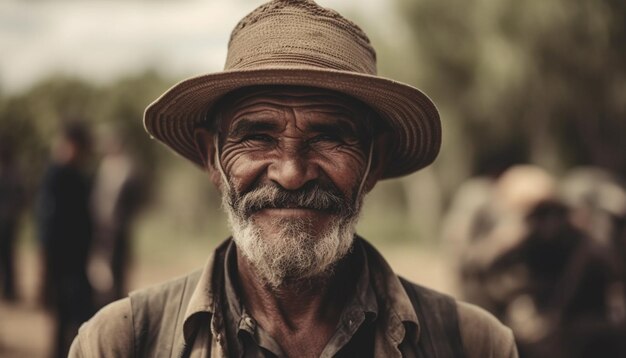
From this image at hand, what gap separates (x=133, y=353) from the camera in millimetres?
1986

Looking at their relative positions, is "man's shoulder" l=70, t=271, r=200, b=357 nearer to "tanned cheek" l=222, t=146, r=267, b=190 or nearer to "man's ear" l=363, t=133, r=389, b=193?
"tanned cheek" l=222, t=146, r=267, b=190

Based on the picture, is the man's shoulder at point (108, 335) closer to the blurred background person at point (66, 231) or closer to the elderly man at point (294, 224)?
the elderly man at point (294, 224)

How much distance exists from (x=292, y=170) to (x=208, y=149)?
1.50 ft

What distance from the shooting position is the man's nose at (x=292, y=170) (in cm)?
204

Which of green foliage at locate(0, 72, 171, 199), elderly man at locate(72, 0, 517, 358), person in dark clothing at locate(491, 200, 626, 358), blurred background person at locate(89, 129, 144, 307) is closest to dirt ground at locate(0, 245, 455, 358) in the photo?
blurred background person at locate(89, 129, 144, 307)

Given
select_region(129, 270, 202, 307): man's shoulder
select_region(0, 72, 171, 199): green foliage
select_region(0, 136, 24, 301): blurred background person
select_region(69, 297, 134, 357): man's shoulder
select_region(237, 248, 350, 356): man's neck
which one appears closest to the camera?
select_region(69, 297, 134, 357): man's shoulder

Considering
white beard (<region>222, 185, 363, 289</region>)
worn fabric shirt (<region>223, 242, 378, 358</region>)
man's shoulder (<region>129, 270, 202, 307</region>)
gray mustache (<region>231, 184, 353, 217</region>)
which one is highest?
gray mustache (<region>231, 184, 353, 217</region>)

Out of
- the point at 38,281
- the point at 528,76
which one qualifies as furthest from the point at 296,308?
the point at 528,76

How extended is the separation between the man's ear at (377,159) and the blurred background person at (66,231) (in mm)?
4055

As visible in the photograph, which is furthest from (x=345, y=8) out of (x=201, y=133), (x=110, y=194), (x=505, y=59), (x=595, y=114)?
(x=201, y=133)

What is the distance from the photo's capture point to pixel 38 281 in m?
9.42

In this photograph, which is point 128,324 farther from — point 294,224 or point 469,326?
point 469,326

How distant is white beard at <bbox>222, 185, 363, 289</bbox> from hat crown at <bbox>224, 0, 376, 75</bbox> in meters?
0.48

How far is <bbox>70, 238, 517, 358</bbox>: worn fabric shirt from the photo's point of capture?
2002 mm
